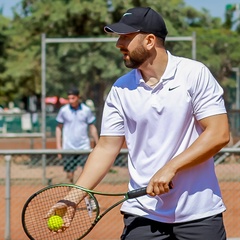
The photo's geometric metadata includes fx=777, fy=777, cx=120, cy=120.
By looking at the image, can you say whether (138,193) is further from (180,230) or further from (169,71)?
(169,71)

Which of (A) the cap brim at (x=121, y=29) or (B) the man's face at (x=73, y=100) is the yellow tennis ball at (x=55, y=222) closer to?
(A) the cap brim at (x=121, y=29)

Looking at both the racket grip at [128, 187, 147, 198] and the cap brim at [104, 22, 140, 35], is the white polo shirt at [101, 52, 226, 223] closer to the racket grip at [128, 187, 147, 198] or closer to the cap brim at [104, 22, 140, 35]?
the racket grip at [128, 187, 147, 198]

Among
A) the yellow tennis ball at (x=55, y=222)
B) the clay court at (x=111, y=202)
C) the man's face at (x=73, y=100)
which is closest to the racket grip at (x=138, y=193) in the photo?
the yellow tennis ball at (x=55, y=222)

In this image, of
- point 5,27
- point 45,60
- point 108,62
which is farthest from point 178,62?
point 5,27

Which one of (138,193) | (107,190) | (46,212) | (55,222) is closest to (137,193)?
(138,193)

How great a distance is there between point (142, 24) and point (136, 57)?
0.18 m

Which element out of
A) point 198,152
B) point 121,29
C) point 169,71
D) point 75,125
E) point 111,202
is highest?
point 121,29

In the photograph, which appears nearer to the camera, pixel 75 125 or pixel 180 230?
pixel 180 230

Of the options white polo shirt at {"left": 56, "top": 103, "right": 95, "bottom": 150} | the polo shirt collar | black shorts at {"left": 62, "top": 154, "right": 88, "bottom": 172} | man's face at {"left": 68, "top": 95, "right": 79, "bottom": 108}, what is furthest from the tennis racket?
white polo shirt at {"left": 56, "top": 103, "right": 95, "bottom": 150}

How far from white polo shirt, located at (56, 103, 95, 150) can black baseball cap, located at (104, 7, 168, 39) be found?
7409 mm

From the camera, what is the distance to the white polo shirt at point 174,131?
4.13 metres

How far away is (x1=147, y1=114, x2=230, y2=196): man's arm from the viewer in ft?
12.9

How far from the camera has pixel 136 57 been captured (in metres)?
4.21

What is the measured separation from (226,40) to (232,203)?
11.4 meters
